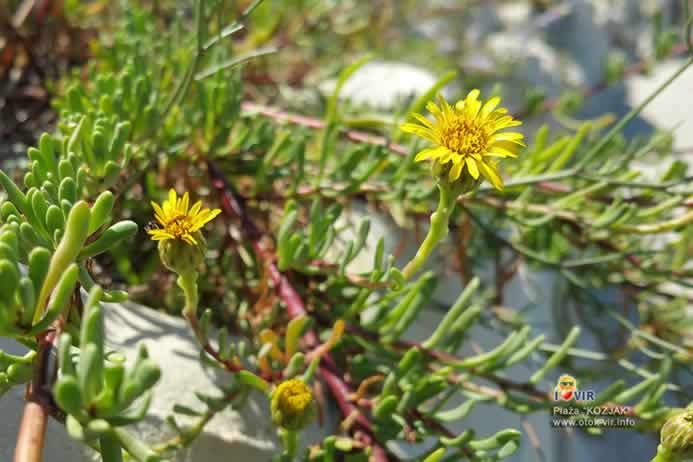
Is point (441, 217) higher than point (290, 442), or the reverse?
point (441, 217)

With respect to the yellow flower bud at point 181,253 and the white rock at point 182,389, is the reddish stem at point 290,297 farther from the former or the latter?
the yellow flower bud at point 181,253

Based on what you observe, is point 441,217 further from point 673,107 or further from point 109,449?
point 673,107

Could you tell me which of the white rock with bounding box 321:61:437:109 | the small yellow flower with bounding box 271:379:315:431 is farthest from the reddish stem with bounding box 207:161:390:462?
the white rock with bounding box 321:61:437:109

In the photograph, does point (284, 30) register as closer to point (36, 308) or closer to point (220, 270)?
point (220, 270)

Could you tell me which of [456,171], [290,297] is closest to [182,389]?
[290,297]

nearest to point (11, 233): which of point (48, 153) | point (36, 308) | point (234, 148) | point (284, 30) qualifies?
point (36, 308)
